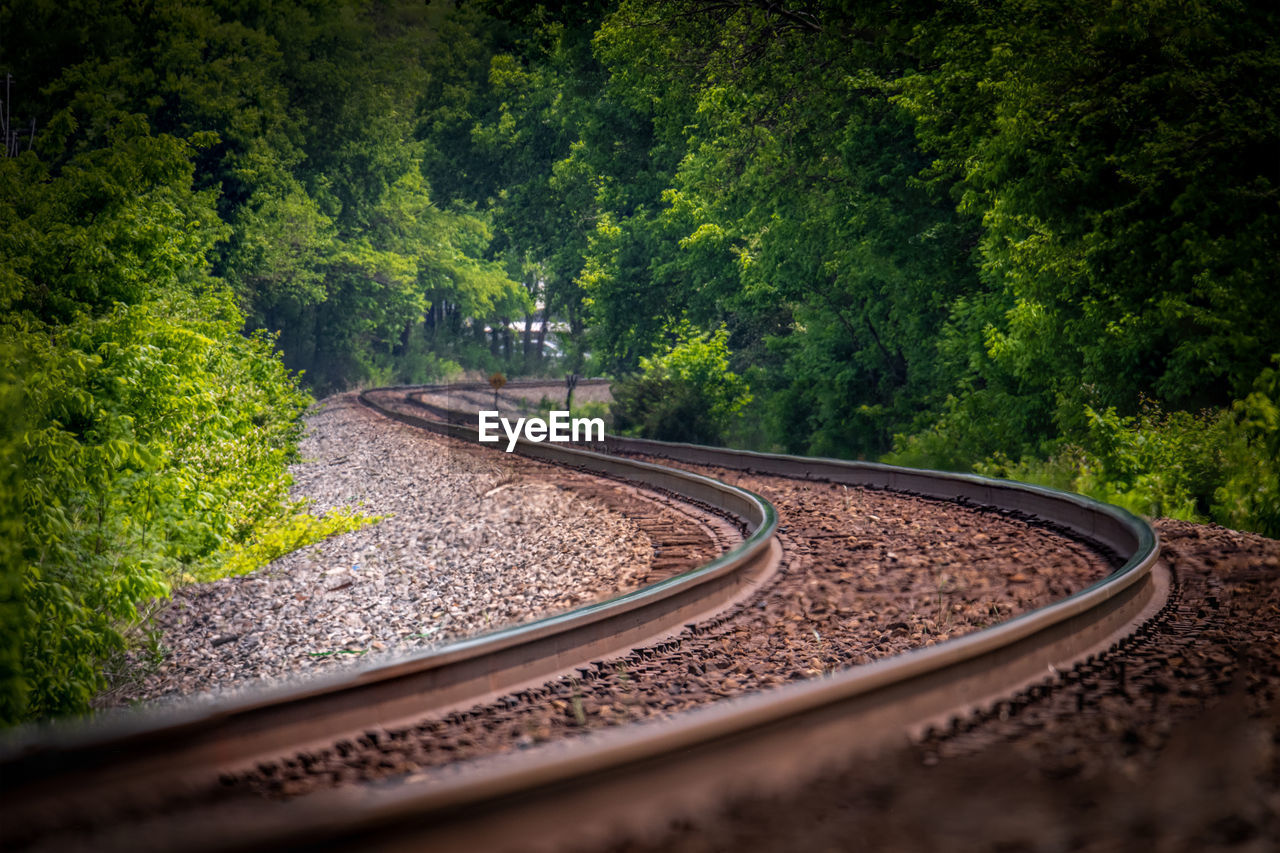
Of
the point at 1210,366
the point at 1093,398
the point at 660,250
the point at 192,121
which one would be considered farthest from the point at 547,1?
the point at 1210,366

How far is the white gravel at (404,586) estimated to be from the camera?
7461mm

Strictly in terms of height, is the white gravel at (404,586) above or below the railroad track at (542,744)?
below

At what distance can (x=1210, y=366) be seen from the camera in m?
13.3

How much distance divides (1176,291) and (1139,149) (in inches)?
74.0

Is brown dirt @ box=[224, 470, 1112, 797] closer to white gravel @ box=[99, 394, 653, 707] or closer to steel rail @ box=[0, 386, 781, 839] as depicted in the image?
steel rail @ box=[0, 386, 781, 839]

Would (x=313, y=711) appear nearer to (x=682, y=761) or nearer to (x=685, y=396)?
(x=682, y=761)

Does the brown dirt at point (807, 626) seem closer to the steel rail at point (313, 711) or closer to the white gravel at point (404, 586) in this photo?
the steel rail at point (313, 711)

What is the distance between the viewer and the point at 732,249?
2870cm

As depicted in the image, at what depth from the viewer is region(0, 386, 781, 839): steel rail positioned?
3.37 metres

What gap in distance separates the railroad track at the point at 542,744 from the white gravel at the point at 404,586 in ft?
6.55

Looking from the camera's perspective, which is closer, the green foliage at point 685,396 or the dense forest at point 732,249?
the dense forest at point 732,249

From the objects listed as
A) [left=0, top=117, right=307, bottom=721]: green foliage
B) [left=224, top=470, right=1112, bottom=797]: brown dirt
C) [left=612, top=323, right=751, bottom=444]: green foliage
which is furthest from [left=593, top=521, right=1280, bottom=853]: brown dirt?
[left=612, top=323, right=751, bottom=444]: green foliage

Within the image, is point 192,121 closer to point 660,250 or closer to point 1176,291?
point 660,250

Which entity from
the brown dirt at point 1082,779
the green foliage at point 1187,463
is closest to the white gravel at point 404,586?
the brown dirt at point 1082,779
